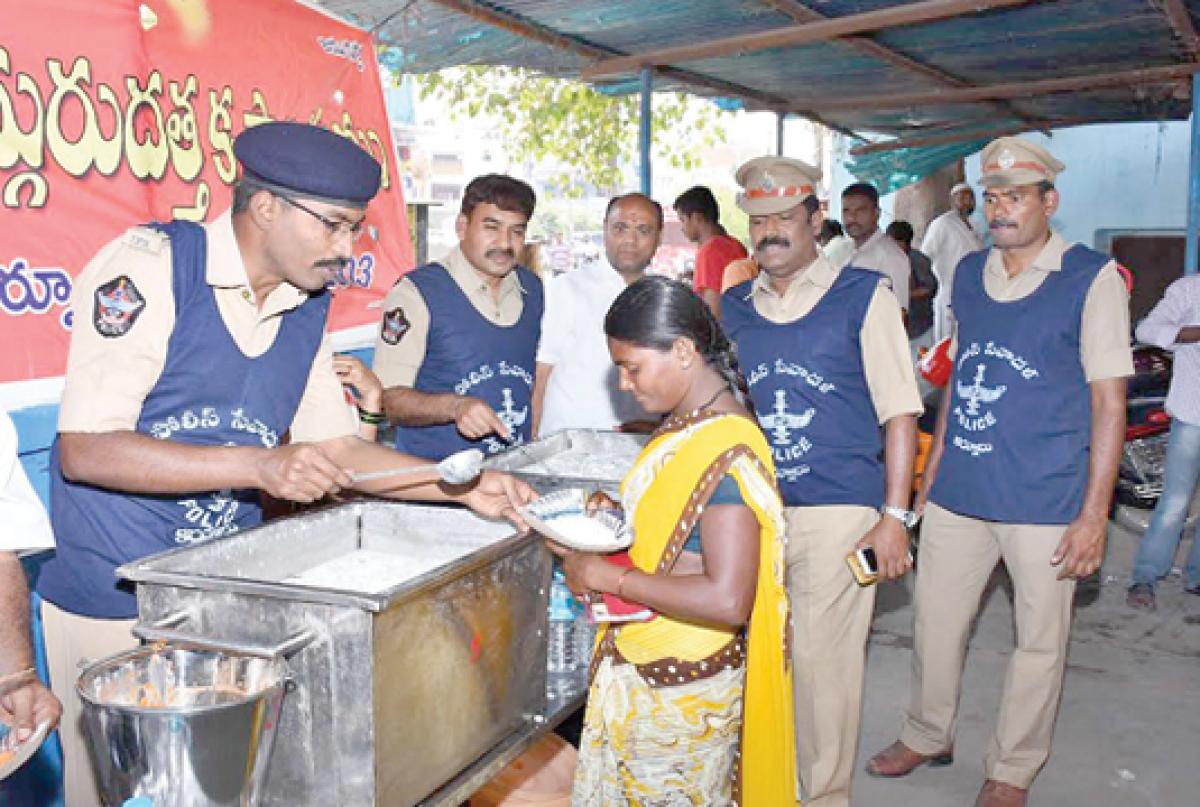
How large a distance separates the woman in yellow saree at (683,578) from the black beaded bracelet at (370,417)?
1.12 m

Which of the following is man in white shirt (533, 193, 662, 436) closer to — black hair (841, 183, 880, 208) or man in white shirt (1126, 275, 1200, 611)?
man in white shirt (1126, 275, 1200, 611)

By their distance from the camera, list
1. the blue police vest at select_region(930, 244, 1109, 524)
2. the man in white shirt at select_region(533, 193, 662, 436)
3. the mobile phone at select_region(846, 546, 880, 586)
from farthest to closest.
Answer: the man in white shirt at select_region(533, 193, 662, 436) → the blue police vest at select_region(930, 244, 1109, 524) → the mobile phone at select_region(846, 546, 880, 586)

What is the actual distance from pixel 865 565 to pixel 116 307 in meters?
2.07

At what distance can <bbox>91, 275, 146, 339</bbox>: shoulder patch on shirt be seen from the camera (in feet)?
6.69

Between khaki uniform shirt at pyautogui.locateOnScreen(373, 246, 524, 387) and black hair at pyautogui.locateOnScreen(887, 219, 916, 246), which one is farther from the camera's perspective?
black hair at pyautogui.locateOnScreen(887, 219, 916, 246)

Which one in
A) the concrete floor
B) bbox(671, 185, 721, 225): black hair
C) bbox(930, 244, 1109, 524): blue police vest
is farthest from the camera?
bbox(671, 185, 721, 225): black hair

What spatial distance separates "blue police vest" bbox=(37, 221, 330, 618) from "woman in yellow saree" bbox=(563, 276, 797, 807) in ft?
2.45

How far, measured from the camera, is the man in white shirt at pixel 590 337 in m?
3.93

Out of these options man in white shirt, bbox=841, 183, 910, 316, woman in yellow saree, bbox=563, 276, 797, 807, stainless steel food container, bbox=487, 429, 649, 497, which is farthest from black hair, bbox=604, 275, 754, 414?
man in white shirt, bbox=841, 183, 910, 316

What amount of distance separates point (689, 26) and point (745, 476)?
3961mm

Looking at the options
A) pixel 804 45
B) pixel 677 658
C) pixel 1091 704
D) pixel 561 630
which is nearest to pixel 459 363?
pixel 561 630

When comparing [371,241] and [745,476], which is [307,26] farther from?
[745,476]

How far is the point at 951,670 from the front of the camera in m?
3.59

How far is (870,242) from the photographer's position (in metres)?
7.26
